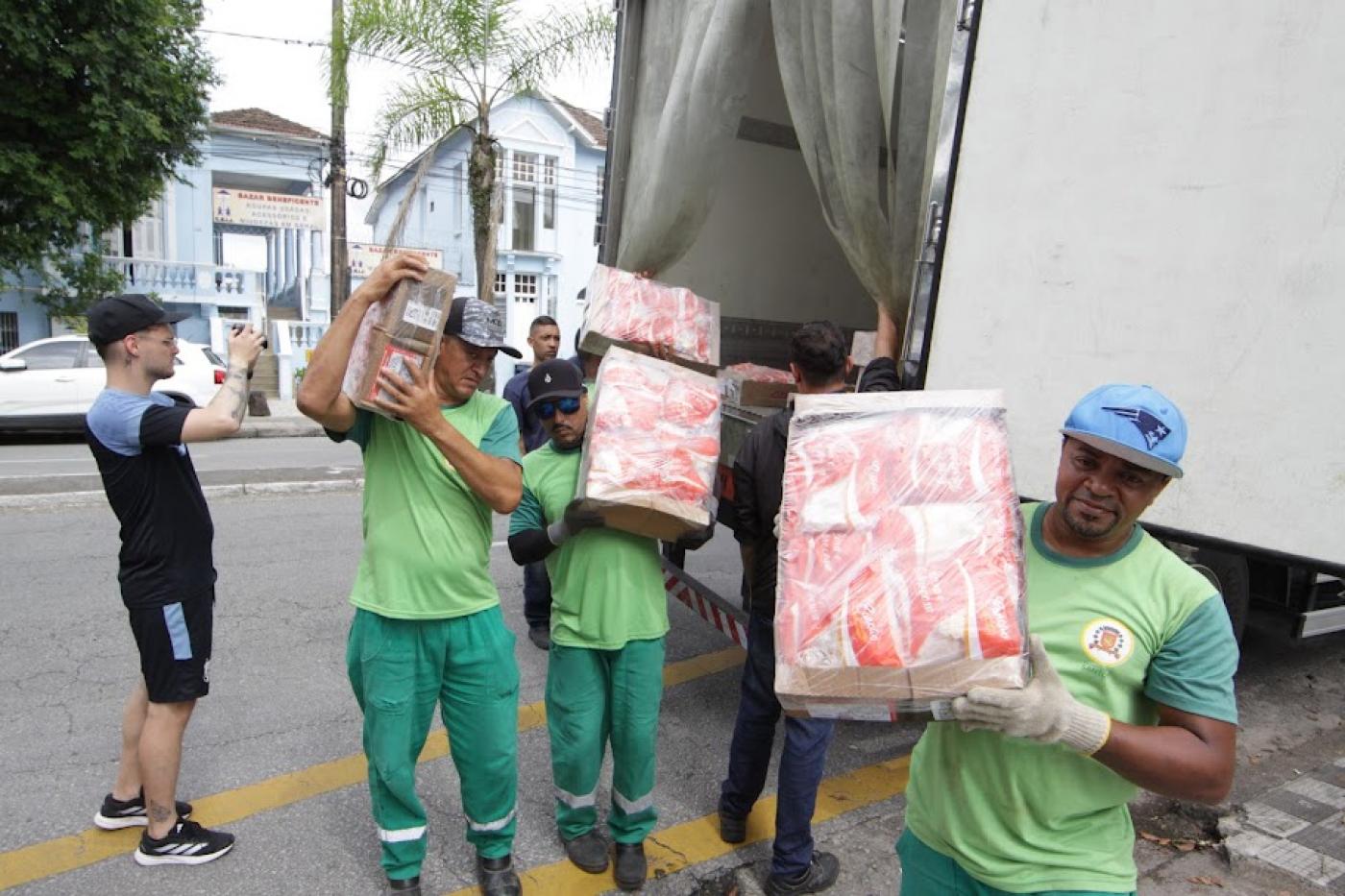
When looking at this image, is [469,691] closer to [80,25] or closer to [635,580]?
[635,580]

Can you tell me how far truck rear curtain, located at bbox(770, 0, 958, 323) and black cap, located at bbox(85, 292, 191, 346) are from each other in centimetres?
244

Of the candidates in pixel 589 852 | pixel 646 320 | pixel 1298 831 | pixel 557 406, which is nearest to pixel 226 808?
pixel 589 852

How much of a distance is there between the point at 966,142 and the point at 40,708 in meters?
4.23

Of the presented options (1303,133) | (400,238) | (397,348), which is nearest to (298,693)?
(397,348)

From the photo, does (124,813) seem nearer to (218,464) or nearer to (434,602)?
(434,602)

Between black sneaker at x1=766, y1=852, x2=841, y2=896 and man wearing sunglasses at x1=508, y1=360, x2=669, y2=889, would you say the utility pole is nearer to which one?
man wearing sunglasses at x1=508, y1=360, x2=669, y2=889

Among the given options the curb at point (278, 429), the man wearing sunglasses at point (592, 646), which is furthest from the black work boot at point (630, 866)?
the curb at point (278, 429)

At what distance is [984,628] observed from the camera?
150 cm

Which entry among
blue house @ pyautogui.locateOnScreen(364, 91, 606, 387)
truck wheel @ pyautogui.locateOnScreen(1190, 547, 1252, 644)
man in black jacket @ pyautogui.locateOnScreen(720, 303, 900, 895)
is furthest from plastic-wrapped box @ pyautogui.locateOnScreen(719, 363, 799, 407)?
blue house @ pyautogui.locateOnScreen(364, 91, 606, 387)

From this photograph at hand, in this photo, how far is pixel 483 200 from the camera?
13.2 m

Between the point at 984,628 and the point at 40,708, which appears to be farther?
the point at 40,708

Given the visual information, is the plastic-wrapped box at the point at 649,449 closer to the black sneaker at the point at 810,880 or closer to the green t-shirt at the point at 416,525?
the green t-shirt at the point at 416,525

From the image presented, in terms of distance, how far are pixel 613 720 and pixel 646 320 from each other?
5.28 ft

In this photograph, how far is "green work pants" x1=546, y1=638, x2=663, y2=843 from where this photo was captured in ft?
9.13
